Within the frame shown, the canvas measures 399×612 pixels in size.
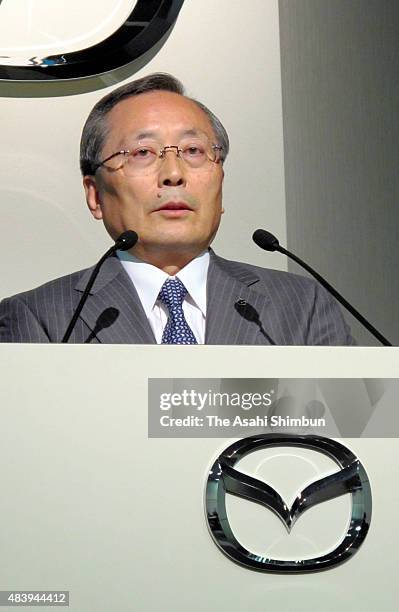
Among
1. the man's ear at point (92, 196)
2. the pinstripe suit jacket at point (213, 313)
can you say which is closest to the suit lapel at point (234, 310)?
the pinstripe suit jacket at point (213, 313)

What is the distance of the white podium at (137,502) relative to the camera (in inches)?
39.6

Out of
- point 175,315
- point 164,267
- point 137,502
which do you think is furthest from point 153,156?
point 137,502

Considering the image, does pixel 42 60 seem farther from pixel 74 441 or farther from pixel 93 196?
pixel 74 441

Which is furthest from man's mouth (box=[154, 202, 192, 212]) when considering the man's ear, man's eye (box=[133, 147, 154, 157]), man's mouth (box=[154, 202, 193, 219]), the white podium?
the white podium

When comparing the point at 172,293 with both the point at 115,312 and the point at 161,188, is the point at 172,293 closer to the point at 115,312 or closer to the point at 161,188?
the point at 115,312

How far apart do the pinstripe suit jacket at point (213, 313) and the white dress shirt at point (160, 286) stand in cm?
2

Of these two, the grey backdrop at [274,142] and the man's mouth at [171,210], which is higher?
the grey backdrop at [274,142]

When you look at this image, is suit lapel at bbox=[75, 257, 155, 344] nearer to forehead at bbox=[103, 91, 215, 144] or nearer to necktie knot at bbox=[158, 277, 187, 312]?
necktie knot at bbox=[158, 277, 187, 312]

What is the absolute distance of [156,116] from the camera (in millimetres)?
1828

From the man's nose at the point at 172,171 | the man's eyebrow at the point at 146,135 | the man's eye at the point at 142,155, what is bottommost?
the man's nose at the point at 172,171

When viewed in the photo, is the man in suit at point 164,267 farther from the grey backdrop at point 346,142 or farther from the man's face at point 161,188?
the grey backdrop at point 346,142

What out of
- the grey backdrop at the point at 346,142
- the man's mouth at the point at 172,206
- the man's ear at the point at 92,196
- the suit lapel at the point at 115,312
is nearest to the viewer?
the suit lapel at the point at 115,312

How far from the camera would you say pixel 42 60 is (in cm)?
203

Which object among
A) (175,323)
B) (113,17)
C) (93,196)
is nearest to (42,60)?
(113,17)
